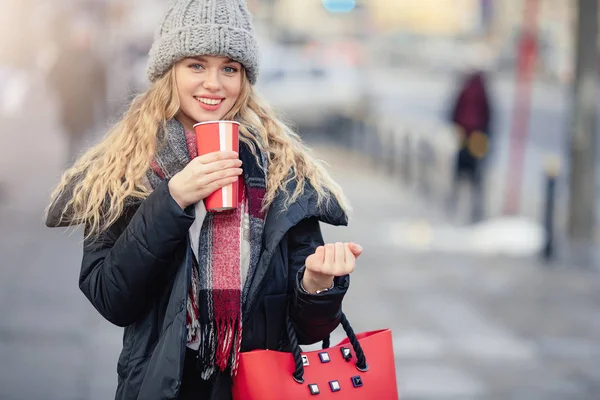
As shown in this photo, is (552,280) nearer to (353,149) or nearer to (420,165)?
(420,165)

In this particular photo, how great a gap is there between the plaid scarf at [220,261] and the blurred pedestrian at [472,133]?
9855 mm

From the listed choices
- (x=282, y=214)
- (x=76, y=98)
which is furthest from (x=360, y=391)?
(x=76, y=98)

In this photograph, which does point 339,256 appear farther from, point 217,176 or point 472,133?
point 472,133

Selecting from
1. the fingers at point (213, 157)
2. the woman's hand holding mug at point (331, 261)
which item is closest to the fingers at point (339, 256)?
the woman's hand holding mug at point (331, 261)

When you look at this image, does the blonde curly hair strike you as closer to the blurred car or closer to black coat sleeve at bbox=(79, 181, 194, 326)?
black coat sleeve at bbox=(79, 181, 194, 326)

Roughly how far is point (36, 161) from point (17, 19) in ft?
13.4

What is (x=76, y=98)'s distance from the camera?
13.1 meters

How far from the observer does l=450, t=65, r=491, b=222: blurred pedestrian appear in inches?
506

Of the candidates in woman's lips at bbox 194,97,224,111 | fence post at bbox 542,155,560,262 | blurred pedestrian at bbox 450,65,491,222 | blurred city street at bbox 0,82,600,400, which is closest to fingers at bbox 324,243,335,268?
woman's lips at bbox 194,97,224,111

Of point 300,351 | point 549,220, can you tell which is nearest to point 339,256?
point 300,351

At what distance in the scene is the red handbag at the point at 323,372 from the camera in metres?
2.63

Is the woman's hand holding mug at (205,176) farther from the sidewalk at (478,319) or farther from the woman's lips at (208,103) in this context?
the sidewalk at (478,319)

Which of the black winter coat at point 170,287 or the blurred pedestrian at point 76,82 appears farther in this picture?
the blurred pedestrian at point 76,82

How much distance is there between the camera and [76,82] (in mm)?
13227
